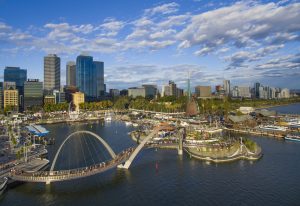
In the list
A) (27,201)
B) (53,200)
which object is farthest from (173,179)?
(27,201)

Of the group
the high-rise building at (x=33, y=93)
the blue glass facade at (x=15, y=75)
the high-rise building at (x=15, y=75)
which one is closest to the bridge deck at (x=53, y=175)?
the high-rise building at (x=33, y=93)

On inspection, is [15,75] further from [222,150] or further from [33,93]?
[222,150]

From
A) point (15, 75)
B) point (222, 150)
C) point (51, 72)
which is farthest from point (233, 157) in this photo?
point (51, 72)

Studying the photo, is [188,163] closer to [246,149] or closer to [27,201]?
[246,149]

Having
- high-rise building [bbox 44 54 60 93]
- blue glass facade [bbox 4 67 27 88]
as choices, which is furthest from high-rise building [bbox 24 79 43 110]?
high-rise building [bbox 44 54 60 93]

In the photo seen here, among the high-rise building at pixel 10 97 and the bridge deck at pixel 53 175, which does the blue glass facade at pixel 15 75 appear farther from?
the bridge deck at pixel 53 175

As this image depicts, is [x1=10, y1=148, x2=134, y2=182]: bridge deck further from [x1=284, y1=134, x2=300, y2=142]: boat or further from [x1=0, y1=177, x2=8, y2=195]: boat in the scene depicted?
[x1=284, y1=134, x2=300, y2=142]: boat
